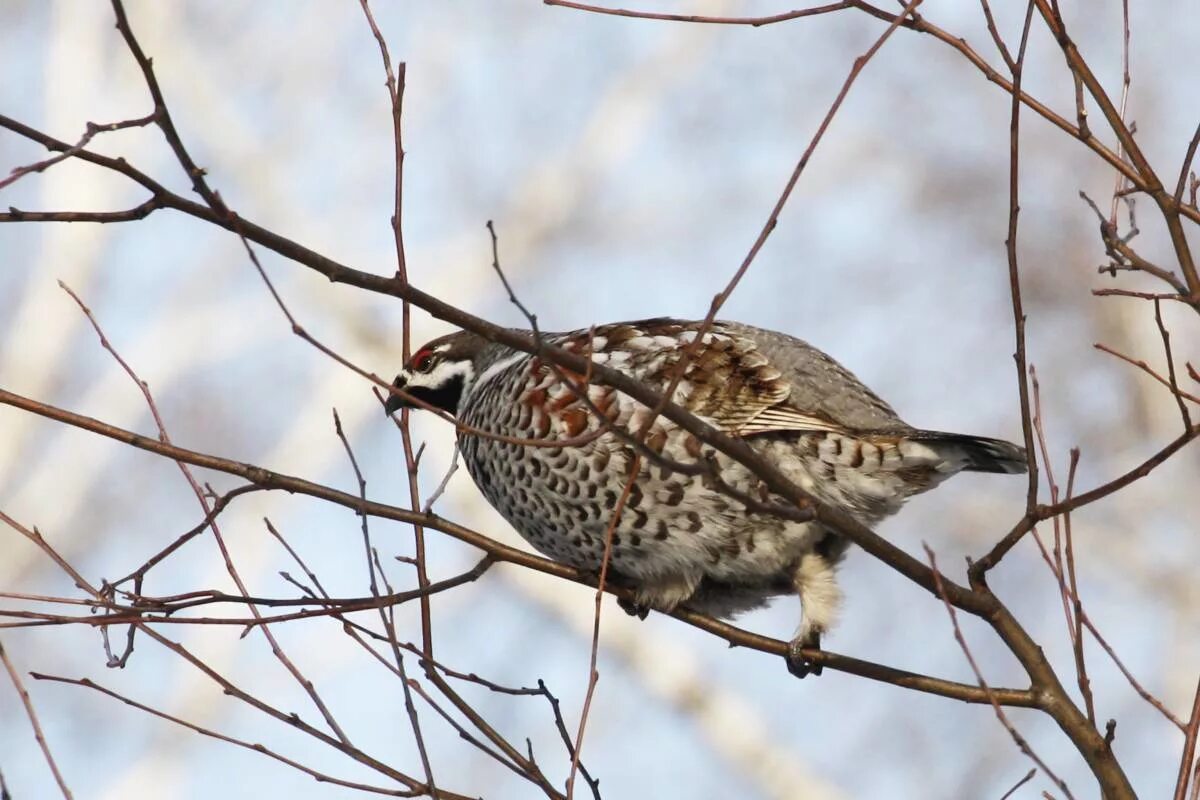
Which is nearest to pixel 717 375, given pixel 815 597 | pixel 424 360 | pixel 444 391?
pixel 815 597

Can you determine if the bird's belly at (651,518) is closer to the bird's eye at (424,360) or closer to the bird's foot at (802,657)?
the bird's foot at (802,657)

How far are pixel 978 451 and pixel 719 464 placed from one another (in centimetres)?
92

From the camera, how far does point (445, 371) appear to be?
670 centimetres

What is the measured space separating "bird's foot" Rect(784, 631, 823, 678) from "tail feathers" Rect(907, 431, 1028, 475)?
31.5 inches

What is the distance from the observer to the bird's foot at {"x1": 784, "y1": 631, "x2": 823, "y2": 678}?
5.08 metres

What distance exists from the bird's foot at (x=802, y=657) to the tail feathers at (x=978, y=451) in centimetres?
80

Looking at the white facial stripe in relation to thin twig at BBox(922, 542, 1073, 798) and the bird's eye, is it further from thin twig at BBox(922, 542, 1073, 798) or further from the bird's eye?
thin twig at BBox(922, 542, 1073, 798)

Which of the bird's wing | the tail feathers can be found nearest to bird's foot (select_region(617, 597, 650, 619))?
the bird's wing

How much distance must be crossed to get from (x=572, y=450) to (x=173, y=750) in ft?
31.5

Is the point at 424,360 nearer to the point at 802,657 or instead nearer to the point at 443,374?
the point at 443,374

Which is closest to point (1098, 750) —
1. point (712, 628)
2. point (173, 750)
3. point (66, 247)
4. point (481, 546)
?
point (712, 628)

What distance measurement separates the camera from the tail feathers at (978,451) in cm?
507

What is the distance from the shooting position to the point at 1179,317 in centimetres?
1456

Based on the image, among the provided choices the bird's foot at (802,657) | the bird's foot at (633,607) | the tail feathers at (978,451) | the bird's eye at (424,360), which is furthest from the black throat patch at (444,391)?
the tail feathers at (978,451)
